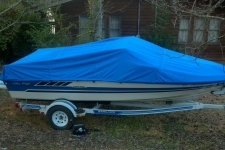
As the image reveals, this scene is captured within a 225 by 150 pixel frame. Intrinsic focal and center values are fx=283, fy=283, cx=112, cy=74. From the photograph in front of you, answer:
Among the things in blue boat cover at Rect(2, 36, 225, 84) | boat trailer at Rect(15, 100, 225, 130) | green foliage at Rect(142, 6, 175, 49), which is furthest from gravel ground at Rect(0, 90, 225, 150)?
green foliage at Rect(142, 6, 175, 49)

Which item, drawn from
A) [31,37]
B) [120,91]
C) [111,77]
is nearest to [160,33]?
[31,37]

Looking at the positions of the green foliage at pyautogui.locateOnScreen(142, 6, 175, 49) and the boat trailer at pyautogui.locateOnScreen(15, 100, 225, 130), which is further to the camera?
the green foliage at pyautogui.locateOnScreen(142, 6, 175, 49)

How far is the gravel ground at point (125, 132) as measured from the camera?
221 inches

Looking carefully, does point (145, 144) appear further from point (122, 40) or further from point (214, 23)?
point (214, 23)

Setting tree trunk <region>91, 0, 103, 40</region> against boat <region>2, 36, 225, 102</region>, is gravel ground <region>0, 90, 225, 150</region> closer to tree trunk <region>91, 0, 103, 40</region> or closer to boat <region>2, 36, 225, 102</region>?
boat <region>2, 36, 225, 102</region>

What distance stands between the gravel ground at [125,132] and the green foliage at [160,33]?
693cm

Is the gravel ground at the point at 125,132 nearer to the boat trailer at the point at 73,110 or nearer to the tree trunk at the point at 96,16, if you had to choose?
the boat trailer at the point at 73,110

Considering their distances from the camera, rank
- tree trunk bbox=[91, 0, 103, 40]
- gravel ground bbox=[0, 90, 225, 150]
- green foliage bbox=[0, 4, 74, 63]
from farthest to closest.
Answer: green foliage bbox=[0, 4, 74, 63], tree trunk bbox=[91, 0, 103, 40], gravel ground bbox=[0, 90, 225, 150]

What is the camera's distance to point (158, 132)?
633cm

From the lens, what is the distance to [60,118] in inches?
251

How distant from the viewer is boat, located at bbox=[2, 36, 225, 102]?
19.0 feet

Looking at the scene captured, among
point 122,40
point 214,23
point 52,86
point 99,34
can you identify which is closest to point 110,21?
point 99,34

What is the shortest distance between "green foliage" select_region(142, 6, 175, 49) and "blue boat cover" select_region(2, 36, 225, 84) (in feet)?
25.5

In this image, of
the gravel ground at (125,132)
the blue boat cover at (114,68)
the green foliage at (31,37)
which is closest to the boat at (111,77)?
the blue boat cover at (114,68)
